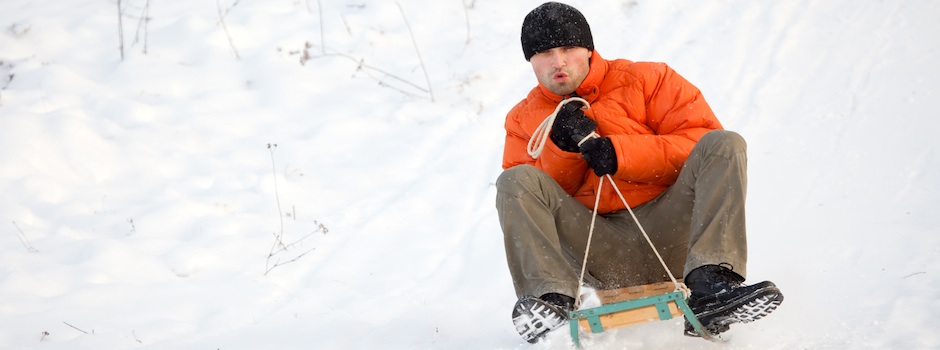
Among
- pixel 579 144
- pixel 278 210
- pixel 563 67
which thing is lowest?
pixel 278 210

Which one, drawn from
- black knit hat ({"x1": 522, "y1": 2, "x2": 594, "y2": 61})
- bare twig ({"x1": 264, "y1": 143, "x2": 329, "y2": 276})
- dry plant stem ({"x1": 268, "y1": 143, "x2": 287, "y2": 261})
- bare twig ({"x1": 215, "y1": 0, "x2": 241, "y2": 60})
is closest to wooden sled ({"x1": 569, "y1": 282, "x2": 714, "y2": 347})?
black knit hat ({"x1": 522, "y1": 2, "x2": 594, "y2": 61})

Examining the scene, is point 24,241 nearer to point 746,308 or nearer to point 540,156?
point 540,156

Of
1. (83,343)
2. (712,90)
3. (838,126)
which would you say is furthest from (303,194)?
(838,126)

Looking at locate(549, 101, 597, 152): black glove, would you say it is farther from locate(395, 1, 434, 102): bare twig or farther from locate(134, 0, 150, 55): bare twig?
locate(134, 0, 150, 55): bare twig

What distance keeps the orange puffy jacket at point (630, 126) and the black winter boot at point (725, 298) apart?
16.9 inches

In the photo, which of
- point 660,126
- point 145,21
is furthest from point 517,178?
point 145,21

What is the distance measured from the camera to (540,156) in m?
3.12

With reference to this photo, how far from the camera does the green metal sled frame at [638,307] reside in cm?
254

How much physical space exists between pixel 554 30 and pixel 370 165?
2205mm

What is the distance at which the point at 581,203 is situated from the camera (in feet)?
10.2

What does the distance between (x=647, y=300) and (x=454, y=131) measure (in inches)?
111

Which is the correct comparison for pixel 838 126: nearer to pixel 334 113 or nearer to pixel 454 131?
pixel 454 131

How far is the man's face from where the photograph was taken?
305 cm

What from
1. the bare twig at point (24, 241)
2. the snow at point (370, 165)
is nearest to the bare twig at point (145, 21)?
the snow at point (370, 165)
